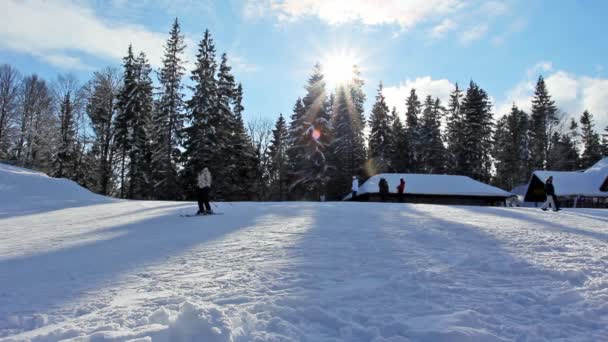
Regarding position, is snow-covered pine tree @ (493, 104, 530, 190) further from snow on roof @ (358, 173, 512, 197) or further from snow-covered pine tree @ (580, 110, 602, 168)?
snow on roof @ (358, 173, 512, 197)

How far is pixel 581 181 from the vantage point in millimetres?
39781

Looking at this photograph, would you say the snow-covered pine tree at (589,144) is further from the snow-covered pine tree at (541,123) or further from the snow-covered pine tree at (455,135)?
the snow-covered pine tree at (455,135)

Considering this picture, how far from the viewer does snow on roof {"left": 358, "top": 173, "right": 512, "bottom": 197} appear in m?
36.6

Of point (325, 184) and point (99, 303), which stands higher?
point (325, 184)

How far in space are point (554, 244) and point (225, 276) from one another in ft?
22.2

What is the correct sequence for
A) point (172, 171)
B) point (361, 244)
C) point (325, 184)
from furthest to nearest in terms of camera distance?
1. point (325, 184)
2. point (172, 171)
3. point (361, 244)

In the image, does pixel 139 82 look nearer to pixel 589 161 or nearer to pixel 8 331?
pixel 8 331

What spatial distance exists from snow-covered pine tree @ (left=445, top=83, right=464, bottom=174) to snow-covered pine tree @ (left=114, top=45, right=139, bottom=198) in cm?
3847

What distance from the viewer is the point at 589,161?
197ft

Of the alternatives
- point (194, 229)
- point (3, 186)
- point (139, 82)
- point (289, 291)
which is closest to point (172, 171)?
point (139, 82)

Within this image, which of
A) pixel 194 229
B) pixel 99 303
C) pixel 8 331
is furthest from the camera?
pixel 194 229

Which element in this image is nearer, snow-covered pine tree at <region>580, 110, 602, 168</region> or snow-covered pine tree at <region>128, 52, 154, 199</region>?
snow-covered pine tree at <region>128, 52, 154, 199</region>

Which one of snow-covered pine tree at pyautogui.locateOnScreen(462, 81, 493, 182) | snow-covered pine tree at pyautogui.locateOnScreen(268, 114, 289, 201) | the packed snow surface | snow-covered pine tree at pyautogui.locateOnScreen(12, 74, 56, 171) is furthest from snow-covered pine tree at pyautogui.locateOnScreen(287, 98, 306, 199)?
the packed snow surface

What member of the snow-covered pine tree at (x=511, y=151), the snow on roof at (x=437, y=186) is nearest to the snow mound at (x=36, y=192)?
the snow on roof at (x=437, y=186)
